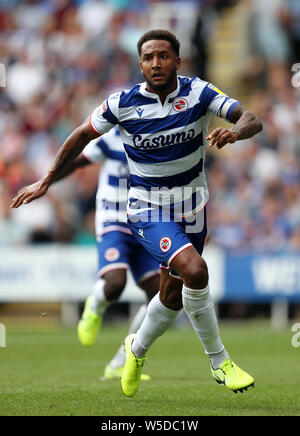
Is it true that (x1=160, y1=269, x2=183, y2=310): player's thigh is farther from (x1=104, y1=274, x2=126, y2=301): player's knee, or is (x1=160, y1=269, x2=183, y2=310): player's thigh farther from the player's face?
(x1=104, y1=274, x2=126, y2=301): player's knee

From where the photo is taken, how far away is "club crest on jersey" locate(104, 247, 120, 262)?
28.9 feet

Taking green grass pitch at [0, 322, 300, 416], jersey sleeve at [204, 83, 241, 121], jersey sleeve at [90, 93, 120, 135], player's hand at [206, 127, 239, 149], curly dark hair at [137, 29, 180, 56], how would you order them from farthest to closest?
1. jersey sleeve at [90, 93, 120, 135]
2. curly dark hair at [137, 29, 180, 56]
3. jersey sleeve at [204, 83, 241, 121]
4. green grass pitch at [0, 322, 300, 416]
5. player's hand at [206, 127, 239, 149]

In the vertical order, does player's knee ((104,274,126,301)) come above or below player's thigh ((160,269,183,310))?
below

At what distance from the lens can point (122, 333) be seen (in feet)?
45.5

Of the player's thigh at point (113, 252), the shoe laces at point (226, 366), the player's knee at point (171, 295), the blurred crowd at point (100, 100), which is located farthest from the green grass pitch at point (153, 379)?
the blurred crowd at point (100, 100)

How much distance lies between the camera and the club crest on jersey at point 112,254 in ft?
28.9

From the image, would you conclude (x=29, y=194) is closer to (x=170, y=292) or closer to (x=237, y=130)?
(x=170, y=292)

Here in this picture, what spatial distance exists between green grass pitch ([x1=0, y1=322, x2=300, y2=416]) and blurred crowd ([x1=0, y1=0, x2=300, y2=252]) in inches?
113

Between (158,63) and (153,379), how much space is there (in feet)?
10.1

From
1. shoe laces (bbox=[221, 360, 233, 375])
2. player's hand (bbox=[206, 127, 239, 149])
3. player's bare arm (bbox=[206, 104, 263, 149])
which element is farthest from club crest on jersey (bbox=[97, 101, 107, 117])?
shoe laces (bbox=[221, 360, 233, 375])

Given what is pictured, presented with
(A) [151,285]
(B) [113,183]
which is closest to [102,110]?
(B) [113,183]

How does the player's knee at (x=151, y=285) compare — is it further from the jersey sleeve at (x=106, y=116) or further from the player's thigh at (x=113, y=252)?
the jersey sleeve at (x=106, y=116)
